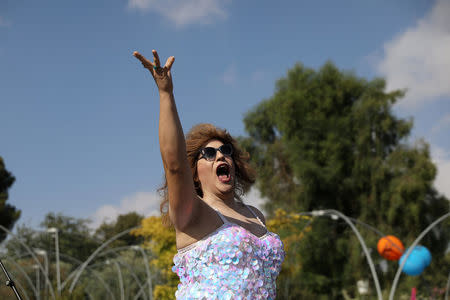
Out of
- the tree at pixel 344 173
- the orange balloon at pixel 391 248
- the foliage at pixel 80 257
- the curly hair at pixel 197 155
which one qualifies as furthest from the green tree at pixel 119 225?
the curly hair at pixel 197 155

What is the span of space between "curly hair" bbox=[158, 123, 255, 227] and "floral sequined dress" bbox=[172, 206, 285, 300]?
415mm

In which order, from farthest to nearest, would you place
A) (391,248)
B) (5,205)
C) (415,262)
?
(5,205) → (391,248) → (415,262)

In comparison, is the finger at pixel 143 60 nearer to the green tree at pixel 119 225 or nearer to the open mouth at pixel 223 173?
the open mouth at pixel 223 173

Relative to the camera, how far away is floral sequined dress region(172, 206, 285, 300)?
249 centimetres

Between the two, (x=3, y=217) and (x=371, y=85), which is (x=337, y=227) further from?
(x=3, y=217)

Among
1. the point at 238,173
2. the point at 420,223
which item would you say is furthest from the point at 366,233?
the point at 238,173

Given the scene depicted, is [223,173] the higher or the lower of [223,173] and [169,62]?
the lower

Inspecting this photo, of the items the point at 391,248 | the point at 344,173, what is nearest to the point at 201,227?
the point at 391,248

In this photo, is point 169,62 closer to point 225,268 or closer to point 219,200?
point 219,200

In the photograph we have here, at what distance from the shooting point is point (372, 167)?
24.6 m

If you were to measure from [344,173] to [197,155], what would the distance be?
77.5 ft

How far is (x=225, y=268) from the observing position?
8.25 ft

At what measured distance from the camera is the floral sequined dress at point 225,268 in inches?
98.1

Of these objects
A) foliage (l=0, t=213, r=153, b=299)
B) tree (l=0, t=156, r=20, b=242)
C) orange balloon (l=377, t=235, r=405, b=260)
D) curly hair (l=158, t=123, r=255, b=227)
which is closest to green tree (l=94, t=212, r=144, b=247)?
foliage (l=0, t=213, r=153, b=299)
